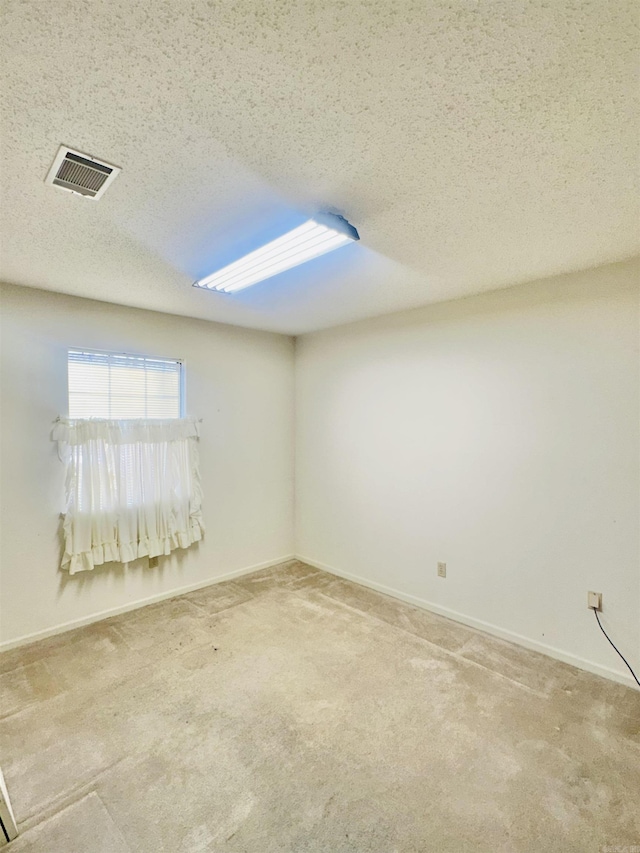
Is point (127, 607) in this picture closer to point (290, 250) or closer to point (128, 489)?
point (128, 489)

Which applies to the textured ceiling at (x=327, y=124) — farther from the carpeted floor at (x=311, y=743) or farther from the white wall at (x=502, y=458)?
the carpeted floor at (x=311, y=743)

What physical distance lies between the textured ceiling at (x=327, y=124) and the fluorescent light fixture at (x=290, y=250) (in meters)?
0.07

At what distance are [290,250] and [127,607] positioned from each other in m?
3.05

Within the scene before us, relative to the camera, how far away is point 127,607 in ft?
11.0

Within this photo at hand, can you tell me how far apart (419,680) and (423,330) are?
2517 mm

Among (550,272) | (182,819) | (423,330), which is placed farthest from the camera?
(423,330)

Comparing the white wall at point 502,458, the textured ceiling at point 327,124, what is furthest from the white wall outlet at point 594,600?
the textured ceiling at point 327,124

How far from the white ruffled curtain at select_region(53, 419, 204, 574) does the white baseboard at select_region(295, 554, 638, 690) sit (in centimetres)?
165

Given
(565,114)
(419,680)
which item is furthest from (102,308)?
(419,680)

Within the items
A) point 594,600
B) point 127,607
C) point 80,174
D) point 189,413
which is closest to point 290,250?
point 80,174

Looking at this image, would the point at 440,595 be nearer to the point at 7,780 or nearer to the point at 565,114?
the point at 7,780

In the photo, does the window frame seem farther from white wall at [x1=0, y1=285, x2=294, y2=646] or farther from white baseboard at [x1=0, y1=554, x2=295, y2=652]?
white baseboard at [x1=0, y1=554, x2=295, y2=652]

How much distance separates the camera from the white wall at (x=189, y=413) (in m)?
2.83

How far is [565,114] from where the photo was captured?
1.22 m
